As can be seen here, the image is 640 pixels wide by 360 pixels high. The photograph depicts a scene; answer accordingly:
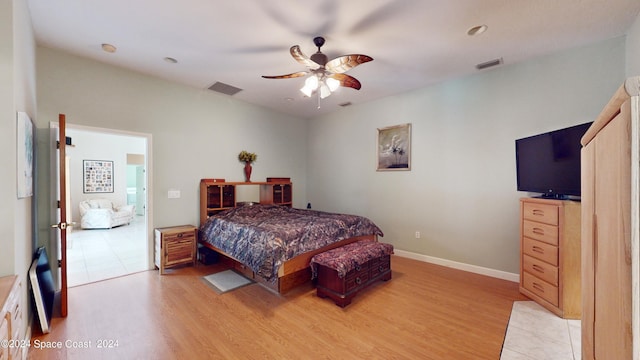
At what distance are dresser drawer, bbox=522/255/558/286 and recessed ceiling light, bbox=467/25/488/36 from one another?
96.7 inches

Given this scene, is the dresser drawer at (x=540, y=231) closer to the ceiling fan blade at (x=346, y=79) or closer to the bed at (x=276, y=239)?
the bed at (x=276, y=239)

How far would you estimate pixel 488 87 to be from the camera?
350 cm

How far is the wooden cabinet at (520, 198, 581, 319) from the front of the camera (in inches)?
93.4

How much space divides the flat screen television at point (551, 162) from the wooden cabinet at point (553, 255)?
0.18 meters

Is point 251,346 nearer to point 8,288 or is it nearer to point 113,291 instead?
point 8,288

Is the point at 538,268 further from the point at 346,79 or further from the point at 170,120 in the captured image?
the point at 170,120

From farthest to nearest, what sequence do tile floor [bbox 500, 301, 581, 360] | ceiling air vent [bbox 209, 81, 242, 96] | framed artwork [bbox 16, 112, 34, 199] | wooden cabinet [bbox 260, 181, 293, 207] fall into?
wooden cabinet [bbox 260, 181, 293, 207]
ceiling air vent [bbox 209, 81, 242, 96]
tile floor [bbox 500, 301, 581, 360]
framed artwork [bbox 16, 112, 34, 199]

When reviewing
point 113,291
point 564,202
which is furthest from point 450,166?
point 113,291

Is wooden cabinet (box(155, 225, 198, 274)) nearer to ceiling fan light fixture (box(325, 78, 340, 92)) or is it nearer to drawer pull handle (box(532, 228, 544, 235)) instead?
ceiling fan light fixture (box(325, 78, 340, 92))

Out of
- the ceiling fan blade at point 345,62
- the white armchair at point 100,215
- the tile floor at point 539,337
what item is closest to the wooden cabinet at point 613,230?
the tile floor at point 539,337

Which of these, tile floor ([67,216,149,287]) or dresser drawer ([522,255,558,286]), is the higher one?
dresser drawer ([522,255,558,286])

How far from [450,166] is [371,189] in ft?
4.73

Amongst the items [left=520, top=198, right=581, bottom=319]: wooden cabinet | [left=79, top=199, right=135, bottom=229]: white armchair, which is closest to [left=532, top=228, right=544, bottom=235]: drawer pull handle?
[left=520, top=198, right=581, bottom=319]: wooden cabinet

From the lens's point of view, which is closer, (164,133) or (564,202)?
(564,202)
